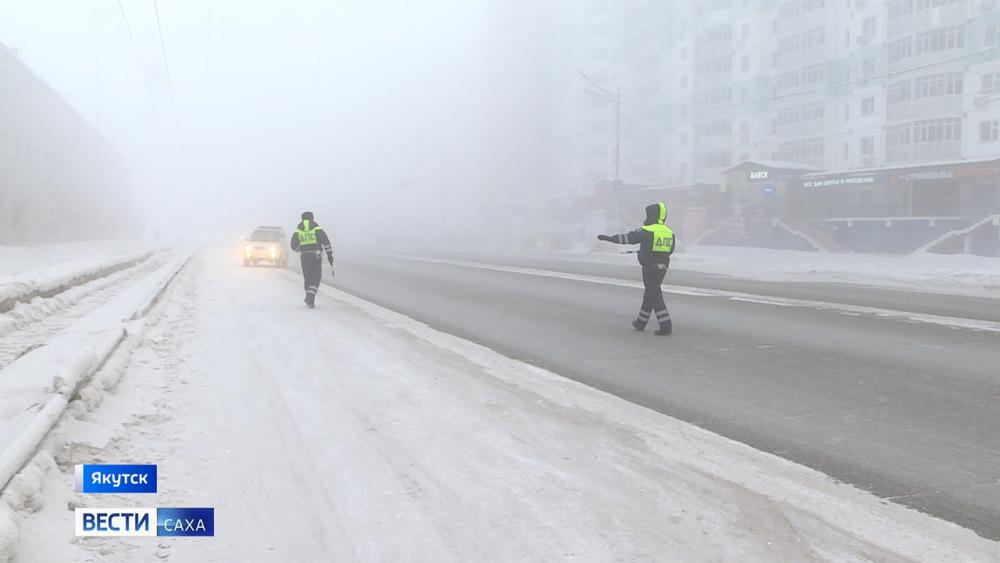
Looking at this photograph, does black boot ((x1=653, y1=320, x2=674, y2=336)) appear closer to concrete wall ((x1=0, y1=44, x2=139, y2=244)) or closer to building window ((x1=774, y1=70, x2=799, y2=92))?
concrete wall ((x1=0, y1=44, x2=139, y2=244))

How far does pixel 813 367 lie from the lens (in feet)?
21.8

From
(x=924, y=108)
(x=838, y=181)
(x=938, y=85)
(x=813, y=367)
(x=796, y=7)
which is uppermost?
(x=796, y=7)

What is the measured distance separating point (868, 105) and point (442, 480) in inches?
1940

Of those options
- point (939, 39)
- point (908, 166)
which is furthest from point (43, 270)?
point (939, 39)

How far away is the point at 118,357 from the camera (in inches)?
242

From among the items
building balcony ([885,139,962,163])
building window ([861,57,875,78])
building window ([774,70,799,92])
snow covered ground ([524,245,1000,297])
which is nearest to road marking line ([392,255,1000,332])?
snow covered ground ([524,245,1000,297])

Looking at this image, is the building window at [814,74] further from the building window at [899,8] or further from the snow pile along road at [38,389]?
the snow pile along road at [38,389]

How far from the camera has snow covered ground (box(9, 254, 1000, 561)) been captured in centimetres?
298

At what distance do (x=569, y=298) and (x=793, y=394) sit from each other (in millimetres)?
7570

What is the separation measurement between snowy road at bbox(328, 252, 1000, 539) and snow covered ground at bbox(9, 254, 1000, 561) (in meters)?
0.42

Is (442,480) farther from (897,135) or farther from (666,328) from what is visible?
(897,135)

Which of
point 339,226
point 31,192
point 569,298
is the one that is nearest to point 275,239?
point 31,192

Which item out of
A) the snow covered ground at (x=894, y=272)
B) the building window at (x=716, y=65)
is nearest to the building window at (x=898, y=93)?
the building window at (x=716, y=65)

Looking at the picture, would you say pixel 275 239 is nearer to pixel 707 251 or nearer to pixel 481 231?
pixel 707 251
